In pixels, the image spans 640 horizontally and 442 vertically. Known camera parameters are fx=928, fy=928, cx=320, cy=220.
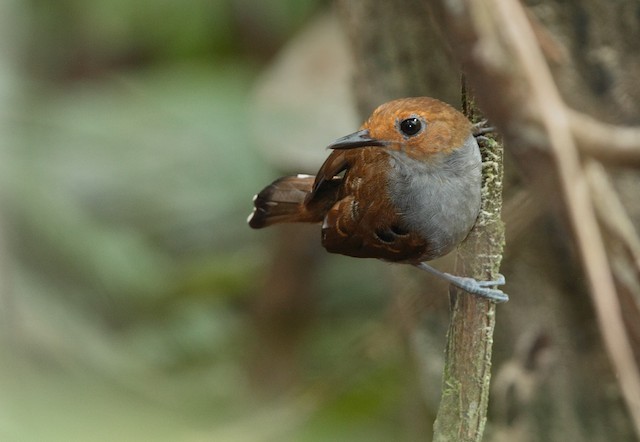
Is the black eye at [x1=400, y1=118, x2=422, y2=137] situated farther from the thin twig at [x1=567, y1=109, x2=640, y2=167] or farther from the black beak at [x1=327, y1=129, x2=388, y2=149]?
the thin twig at [x1=567, y1=109, x2=640, y2=167]

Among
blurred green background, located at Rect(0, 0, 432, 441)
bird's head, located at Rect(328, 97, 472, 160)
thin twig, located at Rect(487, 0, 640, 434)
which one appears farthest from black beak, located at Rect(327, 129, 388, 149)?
blurred green background, located at Rect(0, 0, 432, 441)

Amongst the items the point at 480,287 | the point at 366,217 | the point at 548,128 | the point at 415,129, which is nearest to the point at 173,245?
the point at 366,217

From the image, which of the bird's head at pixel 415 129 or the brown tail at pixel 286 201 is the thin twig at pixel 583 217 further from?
the brown tail at pixel 286 201

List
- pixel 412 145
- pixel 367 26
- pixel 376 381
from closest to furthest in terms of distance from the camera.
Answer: pixel 412 145 < pixel 367 26 < pixel 376 381

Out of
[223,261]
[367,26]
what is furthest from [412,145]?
[223,261]

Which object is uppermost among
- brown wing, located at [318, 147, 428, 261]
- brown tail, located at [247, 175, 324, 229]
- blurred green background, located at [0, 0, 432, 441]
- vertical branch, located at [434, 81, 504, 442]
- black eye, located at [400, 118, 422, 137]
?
blurred green background, located at [0, 0, 432, 441]

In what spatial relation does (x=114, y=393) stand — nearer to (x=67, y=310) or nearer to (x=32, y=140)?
(x=67, y=310)
